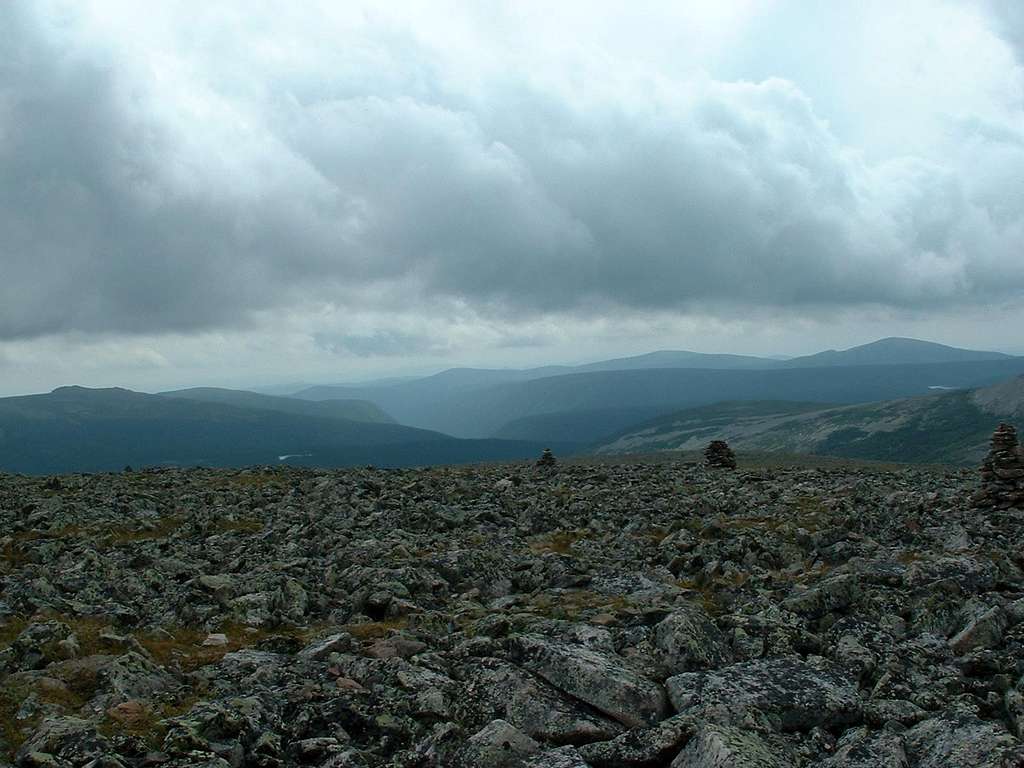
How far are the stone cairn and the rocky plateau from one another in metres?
0.73

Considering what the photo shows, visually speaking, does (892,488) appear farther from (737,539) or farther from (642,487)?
(737,539)

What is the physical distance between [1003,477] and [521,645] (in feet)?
76.4

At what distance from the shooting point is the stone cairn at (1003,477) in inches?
1023

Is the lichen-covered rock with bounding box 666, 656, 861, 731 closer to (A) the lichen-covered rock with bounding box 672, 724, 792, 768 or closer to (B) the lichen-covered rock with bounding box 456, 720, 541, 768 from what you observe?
(A) the lichen-covered rock with bounding box 672, 724, 792, 768

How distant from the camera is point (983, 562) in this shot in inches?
648

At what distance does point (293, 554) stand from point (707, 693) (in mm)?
15221

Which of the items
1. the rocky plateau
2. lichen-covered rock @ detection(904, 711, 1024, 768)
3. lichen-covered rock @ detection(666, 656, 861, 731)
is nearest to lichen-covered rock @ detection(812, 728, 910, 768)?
the rocky plateau

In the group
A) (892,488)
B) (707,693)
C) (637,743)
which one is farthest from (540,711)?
(892,488)

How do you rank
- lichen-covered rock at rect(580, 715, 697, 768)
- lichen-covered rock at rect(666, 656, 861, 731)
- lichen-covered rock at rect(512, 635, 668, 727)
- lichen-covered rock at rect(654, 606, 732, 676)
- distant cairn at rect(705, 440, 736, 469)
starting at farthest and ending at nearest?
distant cairn at rect(705, 440, 736, 469) → lichen-covered rock at rect(654, 606, 732, 676) → lichen-covered rock at rect(512, 635, 668, 727) → lichen-covered rock at rect(666, 656, 861, 731) → lichen-covered rock at rect(580, 715, 697, 768)

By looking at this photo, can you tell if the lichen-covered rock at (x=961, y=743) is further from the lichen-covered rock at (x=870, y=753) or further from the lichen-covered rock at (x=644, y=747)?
the lichen-covered rock at (x=644, y=747)

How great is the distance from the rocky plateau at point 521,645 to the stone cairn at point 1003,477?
0.73 m

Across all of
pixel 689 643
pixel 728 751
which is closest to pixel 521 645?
pixel 689 643

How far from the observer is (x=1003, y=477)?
2656 centimetres

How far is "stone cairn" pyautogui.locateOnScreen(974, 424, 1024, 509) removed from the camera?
26.0 metres
